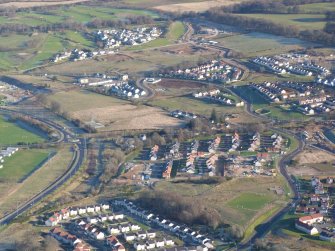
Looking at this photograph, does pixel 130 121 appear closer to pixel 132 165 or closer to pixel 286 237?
pixel 132 165

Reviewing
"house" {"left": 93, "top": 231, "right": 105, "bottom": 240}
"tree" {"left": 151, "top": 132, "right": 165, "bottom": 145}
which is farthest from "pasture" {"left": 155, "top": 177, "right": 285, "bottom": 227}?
"tree" {"left": 151, "top": 132, "right": 165, "bottom": 145}

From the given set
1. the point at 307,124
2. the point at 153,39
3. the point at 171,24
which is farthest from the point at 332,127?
the point at 171,24

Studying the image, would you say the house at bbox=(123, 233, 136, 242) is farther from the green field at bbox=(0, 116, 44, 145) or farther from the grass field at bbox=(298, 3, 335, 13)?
the grass field at bbox=(298, 3, 335, 13)

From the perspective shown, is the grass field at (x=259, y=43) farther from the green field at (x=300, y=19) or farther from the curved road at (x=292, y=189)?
the curved road at (x=292, y=189)

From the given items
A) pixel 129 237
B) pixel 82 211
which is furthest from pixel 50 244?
pixel 82 211

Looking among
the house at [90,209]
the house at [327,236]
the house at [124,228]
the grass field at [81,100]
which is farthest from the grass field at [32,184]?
the house at [327,236]

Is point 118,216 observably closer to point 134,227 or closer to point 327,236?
point 134,227
